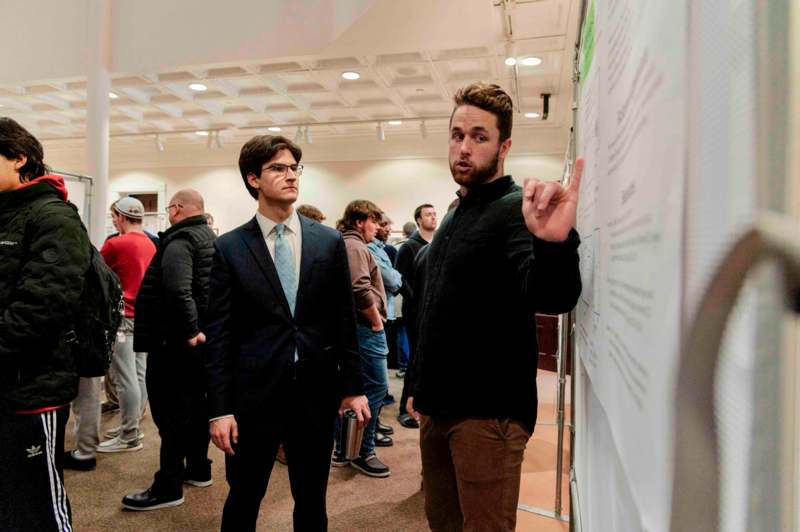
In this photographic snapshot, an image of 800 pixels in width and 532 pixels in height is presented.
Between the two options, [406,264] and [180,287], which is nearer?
[180,287]

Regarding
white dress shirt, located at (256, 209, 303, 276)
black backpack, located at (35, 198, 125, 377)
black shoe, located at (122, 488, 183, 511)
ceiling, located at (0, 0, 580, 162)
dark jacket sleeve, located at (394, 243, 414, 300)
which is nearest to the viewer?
white dress shirt, located at (256, 209, 303, 276)

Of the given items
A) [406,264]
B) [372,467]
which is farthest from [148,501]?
[406,264]

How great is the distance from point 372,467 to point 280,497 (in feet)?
2.01

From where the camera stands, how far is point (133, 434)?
12.0ft

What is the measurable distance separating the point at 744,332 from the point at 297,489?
185cm

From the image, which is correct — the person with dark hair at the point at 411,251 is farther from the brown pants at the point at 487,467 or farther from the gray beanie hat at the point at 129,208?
the brown pants at the point at 487,467

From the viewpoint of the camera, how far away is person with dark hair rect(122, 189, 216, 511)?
274 centimetres

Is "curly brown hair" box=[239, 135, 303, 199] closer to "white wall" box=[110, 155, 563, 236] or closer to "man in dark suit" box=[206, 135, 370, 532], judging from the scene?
"man in dark suit" box=[206, 135, 370, 532]

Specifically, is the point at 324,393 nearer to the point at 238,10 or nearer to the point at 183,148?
the point at 238,10

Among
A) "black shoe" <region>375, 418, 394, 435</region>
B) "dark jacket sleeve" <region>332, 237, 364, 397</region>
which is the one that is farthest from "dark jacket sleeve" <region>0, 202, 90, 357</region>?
"black shoe" <region>375, 418, 394, 435</region>

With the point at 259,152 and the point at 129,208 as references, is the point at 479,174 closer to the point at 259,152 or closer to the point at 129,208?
the point at 259,152

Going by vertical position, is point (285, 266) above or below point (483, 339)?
above

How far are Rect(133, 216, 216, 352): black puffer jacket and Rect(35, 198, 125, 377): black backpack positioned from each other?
0.89ft

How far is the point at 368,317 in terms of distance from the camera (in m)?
3.29
